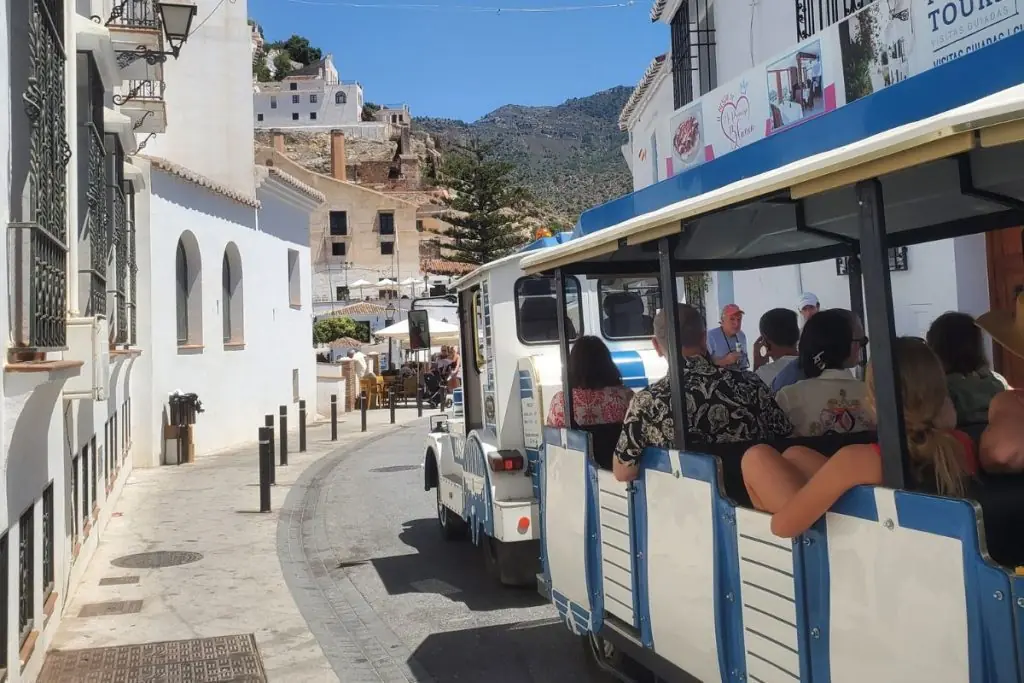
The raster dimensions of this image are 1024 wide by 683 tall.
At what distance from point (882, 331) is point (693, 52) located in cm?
1615

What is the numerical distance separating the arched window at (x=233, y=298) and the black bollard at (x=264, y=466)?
8.51 meters

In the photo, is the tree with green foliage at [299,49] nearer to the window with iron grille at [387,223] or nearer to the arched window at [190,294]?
the window with iron grille at [387,223]

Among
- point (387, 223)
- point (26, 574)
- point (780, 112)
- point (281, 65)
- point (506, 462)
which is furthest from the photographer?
point (281, 65)

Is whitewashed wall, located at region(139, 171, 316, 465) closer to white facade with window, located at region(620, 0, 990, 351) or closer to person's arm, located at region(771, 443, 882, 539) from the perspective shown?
white facade with window, located at region(620, 0, 990, 351)

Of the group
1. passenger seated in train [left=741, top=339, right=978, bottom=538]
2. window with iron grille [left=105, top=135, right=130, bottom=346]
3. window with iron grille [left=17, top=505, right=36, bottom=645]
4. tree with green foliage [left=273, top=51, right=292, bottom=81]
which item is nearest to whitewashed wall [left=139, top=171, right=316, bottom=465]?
window with iron grille [left=105, top=135, right=130, bottom=346]

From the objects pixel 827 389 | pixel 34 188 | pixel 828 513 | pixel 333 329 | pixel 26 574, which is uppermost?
pixel 333 329

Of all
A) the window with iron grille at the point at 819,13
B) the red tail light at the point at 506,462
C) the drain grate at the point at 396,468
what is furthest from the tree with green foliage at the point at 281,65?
the red tail light at the point at 506,462

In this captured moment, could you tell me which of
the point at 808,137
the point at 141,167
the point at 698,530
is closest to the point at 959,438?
the point at 698,530

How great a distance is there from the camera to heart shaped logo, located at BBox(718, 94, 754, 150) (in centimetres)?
1167

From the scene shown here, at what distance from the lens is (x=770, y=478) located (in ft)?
11.2

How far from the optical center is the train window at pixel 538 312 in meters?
7.54

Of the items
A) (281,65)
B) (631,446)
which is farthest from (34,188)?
(281,65)

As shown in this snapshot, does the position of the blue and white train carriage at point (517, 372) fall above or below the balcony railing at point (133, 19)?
below

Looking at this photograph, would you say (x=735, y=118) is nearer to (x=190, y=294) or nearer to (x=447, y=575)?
(x=447, y=575)
